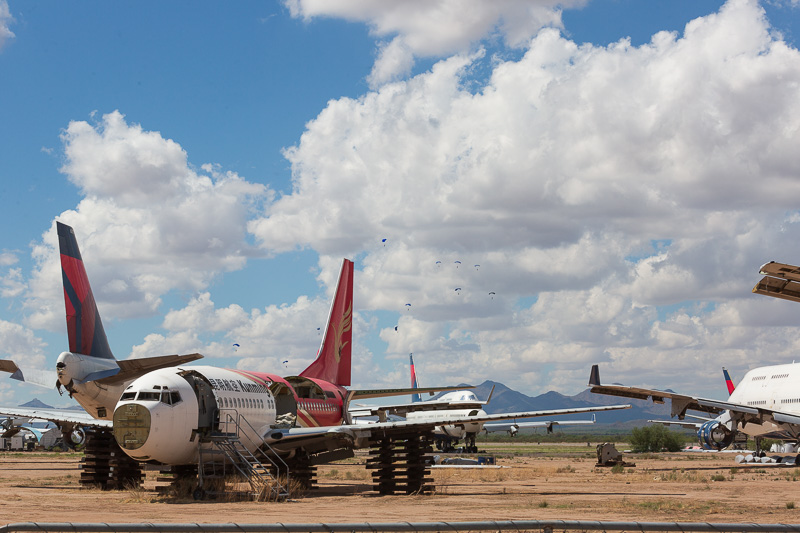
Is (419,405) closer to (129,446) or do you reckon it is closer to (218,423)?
(218,423)

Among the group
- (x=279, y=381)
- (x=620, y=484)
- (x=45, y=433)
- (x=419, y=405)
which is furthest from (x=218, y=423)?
(x=45, y=433)

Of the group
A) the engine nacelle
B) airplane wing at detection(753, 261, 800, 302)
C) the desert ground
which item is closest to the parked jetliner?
the engine nacelle

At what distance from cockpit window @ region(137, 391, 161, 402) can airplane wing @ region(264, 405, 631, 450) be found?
5226 millimetres

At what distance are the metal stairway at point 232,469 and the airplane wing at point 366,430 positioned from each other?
1.29m

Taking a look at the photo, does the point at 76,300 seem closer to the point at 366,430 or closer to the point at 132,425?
the point at 132,425

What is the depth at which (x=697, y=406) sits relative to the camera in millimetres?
42500

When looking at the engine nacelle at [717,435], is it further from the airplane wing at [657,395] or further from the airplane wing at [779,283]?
the airplane wing at [779,283]

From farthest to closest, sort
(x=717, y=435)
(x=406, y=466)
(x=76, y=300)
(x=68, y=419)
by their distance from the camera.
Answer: (x=717, y=435)
(x=76, y=300)
(x=68, y=419)
(x=406, y=466)

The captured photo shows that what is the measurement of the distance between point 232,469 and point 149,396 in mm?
3903

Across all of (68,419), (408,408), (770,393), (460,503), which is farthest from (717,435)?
(68,419)

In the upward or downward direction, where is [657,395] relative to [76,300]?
downward

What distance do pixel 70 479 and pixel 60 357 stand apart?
555 cm

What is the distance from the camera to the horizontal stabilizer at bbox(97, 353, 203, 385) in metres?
30.6

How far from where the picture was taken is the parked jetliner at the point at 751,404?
1594 inches
